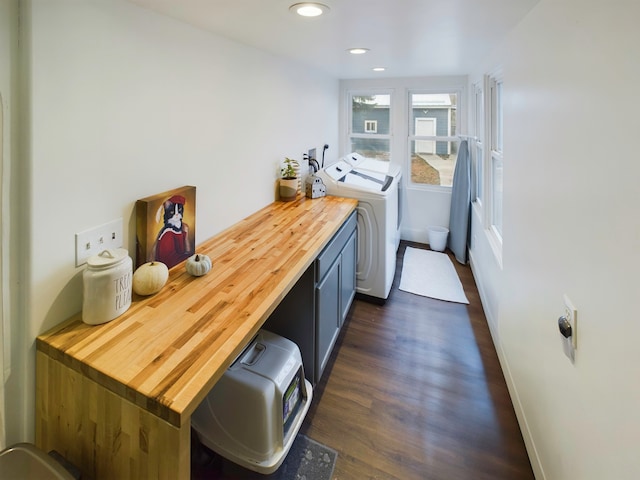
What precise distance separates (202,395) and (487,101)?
305 centimetres

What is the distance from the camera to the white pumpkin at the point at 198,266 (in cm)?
142

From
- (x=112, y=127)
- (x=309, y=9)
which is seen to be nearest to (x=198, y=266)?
(x=112, y=127)

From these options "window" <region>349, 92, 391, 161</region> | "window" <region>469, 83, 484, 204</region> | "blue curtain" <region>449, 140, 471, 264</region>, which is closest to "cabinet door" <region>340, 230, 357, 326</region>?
"window" <region>469, 83, 484, 204</region>

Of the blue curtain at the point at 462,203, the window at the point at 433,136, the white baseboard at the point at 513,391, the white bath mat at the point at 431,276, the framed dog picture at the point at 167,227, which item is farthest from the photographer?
the window at the point at 433,136

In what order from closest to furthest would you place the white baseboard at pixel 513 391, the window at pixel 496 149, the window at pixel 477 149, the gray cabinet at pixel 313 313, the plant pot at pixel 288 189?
the white baseboard at pixel 513 391 → the gray cabinet at pixel 313 313 → the plant pot at pixel 288 189 → the window at pixel 496 149 → the window at pixel 477 149

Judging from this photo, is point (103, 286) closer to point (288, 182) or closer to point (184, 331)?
point (184, 331)

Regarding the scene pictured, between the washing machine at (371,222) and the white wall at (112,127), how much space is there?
0.96 m

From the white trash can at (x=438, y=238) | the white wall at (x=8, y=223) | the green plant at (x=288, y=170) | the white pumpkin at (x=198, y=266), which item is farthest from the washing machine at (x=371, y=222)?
the white wall at (x=8, y=223)

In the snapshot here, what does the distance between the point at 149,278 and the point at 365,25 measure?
1.53 metres

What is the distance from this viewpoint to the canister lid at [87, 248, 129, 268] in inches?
40.9

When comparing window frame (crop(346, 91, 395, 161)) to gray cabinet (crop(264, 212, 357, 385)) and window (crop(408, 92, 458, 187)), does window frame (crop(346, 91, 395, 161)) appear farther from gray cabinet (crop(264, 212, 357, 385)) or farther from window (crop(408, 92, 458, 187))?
gray cabinet (crop(264, 212, 357, 385))

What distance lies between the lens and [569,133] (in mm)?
1121

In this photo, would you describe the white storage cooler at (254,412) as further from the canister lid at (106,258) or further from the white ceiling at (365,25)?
the white ceiling at (365,25)

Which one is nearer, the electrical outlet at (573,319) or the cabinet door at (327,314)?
the electrical outlet at (573,319)
